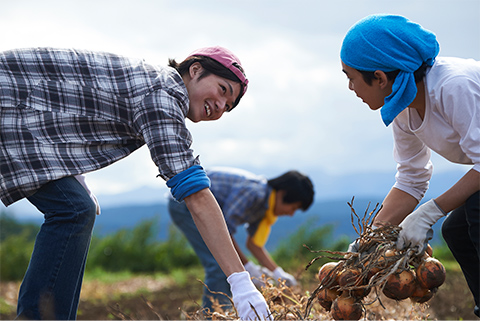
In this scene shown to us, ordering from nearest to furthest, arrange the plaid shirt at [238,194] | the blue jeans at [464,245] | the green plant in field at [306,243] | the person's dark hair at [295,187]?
1. the blue jeans at [464,245]
2. the plaid shirt at [238,194]
3. the person's dark hair at [295,187]
4. the green plant in field at [306,243]

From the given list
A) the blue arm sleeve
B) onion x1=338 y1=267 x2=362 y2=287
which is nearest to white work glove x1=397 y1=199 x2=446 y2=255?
onion x1=338 y1=267 x2=362 y2=287

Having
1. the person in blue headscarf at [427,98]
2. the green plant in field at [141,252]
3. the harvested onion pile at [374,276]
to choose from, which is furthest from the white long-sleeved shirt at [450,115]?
the green plant in field at [141,252]

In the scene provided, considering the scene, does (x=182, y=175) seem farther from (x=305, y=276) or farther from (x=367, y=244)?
(x=305, y=276)

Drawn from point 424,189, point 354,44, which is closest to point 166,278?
point 424,189

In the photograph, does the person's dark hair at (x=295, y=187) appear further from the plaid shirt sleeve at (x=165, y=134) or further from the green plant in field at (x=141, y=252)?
the green plant in field at (x=141, y=252)

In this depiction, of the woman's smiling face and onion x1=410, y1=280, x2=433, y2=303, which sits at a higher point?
the woman's smiling face

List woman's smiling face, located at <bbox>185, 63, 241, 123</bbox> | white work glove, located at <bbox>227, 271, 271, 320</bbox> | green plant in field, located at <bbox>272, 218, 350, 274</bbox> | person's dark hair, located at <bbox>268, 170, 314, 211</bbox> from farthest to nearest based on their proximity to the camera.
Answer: green plant in field, located at <bbox>272, 218, 350, 274</bbox> < person's dark hair, located at <bbox>268, 170, 314, 211</bbox> < woman's smiling face, located at <bbox>185, 63, 241, 123</bbox> < white work glove, located at <bbox>227, 271, 271, 320</bbox>

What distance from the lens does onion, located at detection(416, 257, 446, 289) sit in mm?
2043

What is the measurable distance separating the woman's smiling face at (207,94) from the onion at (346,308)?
1.06 metres

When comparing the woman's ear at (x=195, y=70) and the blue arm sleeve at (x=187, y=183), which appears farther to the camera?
the woman's ear at (x=195, y=70)

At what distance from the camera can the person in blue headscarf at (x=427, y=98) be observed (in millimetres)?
2014

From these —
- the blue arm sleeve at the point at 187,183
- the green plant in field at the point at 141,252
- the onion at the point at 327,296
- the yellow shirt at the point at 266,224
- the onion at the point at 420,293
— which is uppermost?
the blue arm sleeve at the point at 187,183

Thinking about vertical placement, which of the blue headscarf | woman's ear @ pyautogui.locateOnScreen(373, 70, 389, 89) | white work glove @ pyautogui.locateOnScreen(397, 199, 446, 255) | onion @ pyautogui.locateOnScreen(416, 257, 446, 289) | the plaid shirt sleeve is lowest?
onion @ pyautogui.locateOnScreen(416, 257, 446, 289)

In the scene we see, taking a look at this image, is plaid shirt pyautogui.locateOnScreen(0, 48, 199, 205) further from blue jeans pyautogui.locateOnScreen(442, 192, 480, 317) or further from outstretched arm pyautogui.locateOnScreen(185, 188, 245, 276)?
blue jeans pyautogui.locateOnScreen(442, 192, 480, 317)
